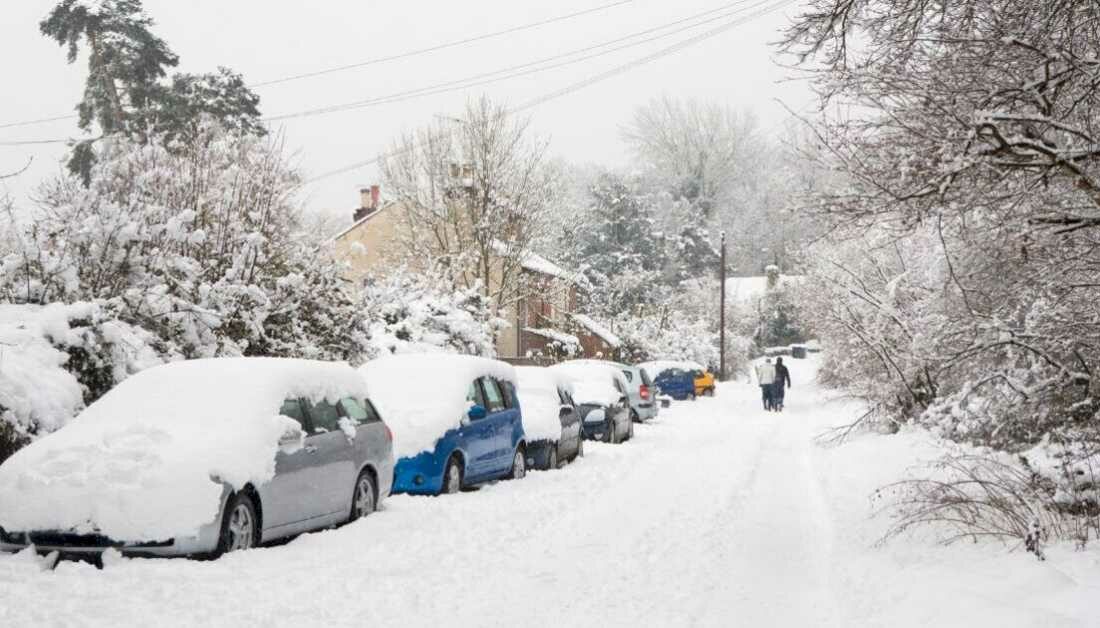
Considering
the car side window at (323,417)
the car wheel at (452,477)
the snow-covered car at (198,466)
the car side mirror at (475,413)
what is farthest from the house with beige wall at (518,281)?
the snow-covered car at (198,466)

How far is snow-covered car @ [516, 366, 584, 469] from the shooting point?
59.0 feet

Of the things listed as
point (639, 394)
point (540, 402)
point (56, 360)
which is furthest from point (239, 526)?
point (639, 394)

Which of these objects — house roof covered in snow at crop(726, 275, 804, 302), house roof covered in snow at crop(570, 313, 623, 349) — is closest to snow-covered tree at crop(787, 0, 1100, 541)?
house roof covered in snow at crop(570, 313, 623, 349)

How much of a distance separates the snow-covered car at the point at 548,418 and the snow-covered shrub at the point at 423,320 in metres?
4.03

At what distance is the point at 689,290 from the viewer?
77.3 meters

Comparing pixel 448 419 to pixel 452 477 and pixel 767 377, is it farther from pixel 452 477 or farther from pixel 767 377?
pixel 767 377

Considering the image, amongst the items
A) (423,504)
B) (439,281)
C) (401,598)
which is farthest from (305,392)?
(439,281)

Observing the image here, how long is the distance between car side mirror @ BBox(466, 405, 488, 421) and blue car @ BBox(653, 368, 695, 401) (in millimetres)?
31401

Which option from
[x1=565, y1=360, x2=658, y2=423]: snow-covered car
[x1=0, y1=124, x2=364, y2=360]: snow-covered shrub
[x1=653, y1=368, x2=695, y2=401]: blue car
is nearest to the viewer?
[x1=0, y1=124, x2=364, y2=360]: snow-covered shrub

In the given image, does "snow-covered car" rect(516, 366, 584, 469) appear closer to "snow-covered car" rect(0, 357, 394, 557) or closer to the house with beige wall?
"snow-covered car" rect(0, 357, 394, 557)

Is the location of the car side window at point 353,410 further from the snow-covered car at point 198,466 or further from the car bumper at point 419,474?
the car bumper at point 419,474

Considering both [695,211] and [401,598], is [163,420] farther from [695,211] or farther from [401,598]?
[695,211]

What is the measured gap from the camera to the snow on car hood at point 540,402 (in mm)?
17938

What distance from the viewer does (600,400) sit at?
23.8 meters
